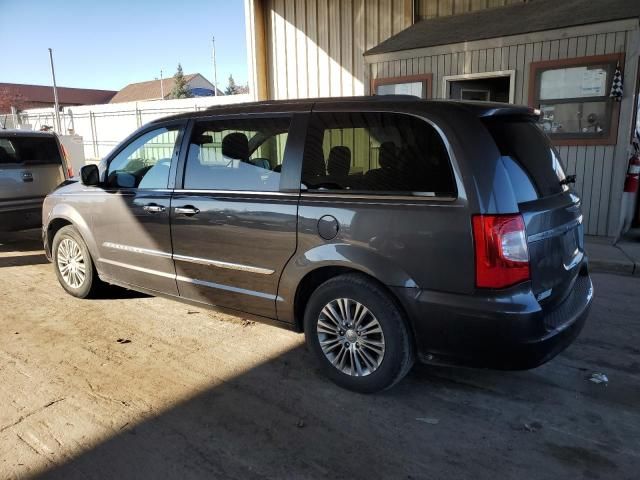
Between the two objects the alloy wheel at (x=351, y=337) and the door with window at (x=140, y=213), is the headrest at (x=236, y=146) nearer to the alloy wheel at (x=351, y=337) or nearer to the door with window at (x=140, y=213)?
the door with window at (x=140, y=213)

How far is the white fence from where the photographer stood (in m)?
18.7

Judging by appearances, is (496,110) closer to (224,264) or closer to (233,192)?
(233,192)

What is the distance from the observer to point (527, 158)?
3146mm

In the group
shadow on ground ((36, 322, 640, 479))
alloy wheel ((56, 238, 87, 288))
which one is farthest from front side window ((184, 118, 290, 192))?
alloy wheel ((56, 238, 87, 288))

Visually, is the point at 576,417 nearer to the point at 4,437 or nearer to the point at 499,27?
the point at 4,437

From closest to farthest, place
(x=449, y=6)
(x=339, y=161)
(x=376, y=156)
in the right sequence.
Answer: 1. (x=376, y=156)
2. (x=339, y=161)
3. (x=449, y=6)

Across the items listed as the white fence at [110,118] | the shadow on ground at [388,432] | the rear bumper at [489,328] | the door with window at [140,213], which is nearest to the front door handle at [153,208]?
the door with window at [140,213]

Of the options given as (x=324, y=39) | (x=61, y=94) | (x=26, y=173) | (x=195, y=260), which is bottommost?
(x=195, y=260)

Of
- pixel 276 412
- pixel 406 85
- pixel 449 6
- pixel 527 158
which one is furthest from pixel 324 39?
pixel 276 412

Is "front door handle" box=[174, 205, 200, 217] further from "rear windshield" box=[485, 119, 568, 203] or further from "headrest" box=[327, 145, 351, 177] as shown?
"rear windshield" box=[485, 119, 568, 203]

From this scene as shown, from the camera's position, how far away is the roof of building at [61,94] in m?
57.5

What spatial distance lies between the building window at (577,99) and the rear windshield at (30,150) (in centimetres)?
690

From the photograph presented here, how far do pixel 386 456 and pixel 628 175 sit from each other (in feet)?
20.8

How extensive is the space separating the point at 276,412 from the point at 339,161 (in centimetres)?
163
